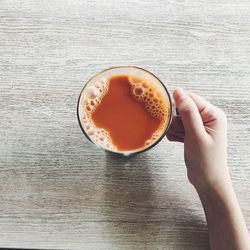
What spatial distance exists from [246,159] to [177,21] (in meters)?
0.39

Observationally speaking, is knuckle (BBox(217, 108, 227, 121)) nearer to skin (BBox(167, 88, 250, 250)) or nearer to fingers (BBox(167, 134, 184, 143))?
skin (BBox(167, 88, 250, 250))

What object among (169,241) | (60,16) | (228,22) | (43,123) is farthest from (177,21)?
(169,241)

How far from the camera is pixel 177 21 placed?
3.57 ft

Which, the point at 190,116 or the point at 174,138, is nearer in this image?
the point at 190,116

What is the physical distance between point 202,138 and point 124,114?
0.59 ft

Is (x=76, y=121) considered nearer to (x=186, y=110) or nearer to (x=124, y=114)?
(x=124, y=114)

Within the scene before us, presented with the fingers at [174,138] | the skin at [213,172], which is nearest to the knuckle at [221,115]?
the skin at [213,172]

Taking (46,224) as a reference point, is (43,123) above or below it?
above

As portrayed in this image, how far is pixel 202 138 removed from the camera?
93cm

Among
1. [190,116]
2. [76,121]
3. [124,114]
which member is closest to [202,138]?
[190,116]

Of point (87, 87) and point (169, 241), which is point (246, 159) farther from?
point (87, 87)

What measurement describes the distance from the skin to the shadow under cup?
0.09 ft

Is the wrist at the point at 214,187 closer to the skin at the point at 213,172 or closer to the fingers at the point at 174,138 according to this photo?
the skin at the point at 213,172

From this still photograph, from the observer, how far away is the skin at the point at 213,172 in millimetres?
933
